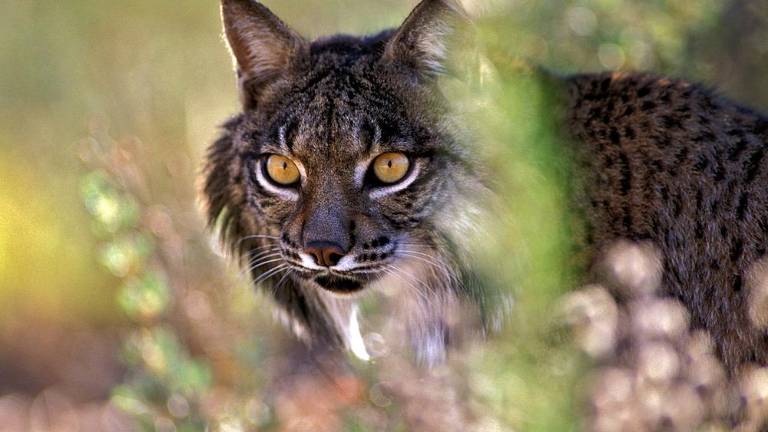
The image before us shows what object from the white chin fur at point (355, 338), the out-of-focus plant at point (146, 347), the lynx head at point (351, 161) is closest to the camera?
the lynx head at point (351, 161)

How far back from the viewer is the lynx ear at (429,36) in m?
4.33

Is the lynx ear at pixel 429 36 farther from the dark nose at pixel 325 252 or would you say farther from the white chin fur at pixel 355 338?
the white chin fur at pixel 355 338

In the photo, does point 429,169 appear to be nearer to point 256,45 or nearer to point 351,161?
point 351,161

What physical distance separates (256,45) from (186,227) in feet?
6.01

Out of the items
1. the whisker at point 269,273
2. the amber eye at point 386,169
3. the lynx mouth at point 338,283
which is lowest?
the whisker at point 269,273

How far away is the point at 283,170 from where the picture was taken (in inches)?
175

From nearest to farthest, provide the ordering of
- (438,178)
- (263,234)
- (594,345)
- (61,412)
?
(594,345) < (438,178) < (263,234) < (61,412)

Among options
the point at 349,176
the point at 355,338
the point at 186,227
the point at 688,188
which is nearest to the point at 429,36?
the point at 349,176

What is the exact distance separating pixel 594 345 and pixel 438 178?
1.19 metres

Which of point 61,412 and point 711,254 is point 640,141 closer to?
point 711,254

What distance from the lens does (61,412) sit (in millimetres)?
6746

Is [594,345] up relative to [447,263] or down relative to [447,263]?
up

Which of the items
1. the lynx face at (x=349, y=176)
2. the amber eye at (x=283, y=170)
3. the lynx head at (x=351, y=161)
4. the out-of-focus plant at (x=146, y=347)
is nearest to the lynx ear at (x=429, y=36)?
the lynx head at (x=351, y=161)

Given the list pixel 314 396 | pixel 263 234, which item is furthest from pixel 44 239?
pixel 263 234
